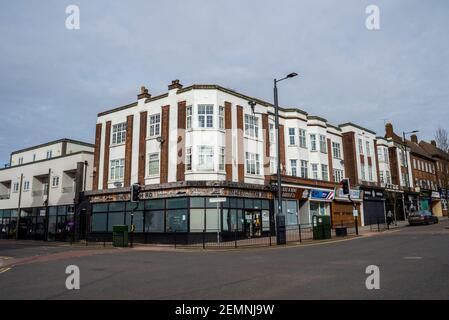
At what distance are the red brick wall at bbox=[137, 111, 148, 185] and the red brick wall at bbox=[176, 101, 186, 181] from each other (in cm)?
355

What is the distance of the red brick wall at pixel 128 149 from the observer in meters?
29.6

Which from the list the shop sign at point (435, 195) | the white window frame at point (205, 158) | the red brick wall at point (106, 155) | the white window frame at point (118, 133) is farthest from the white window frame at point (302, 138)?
the shop sign at point (435, 195)

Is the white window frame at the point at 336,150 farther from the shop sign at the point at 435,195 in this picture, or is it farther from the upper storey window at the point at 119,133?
the shop sign at the point at 435,195

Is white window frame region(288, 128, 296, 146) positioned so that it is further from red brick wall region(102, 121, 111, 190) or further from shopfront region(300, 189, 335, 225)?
red brick wall region(102, 121, 111, 190)

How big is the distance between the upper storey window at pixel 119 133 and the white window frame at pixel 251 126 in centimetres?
1051

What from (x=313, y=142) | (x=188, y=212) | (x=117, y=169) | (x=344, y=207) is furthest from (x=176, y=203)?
(x=344, y=207)

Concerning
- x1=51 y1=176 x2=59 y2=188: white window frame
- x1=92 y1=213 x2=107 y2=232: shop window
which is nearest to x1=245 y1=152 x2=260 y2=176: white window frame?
x1=92 y1=213 x2=107 y2=232: shop window

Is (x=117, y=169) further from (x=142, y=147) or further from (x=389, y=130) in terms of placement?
(x=389, y=130)

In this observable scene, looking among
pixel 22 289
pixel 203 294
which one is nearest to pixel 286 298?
pixel 203 294

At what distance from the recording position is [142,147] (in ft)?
96.3

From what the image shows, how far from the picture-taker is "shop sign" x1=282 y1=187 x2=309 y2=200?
99.2 ft

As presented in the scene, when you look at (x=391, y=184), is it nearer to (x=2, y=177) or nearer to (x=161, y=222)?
(x=161, y=222)

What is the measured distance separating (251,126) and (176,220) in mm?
9669

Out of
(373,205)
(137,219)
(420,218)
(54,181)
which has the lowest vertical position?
(420,218)
